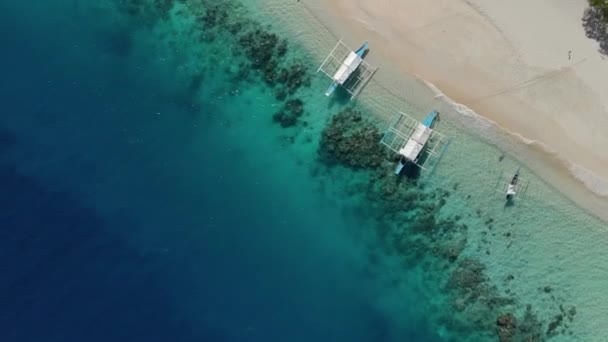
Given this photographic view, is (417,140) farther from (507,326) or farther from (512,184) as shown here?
(507,326)

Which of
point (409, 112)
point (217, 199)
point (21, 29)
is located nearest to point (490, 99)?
point (409, 112)

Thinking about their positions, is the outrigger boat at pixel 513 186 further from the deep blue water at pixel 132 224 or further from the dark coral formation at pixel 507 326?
the deep blue water at pixel 132 224

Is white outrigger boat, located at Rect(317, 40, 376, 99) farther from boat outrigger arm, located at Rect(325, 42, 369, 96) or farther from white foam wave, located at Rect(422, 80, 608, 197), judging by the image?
white foam wave, located at Rect(422, 80, 608, 197)

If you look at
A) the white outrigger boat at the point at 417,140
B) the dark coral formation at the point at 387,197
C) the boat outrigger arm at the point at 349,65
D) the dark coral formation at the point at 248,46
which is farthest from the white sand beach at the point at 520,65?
the dark coral formation at the point at 387,197

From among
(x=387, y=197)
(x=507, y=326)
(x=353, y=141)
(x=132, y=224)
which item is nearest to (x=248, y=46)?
(x=353, y=141)

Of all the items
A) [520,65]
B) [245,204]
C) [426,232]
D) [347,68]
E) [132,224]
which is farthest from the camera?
[245,204]

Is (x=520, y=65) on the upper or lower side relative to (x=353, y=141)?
upper
